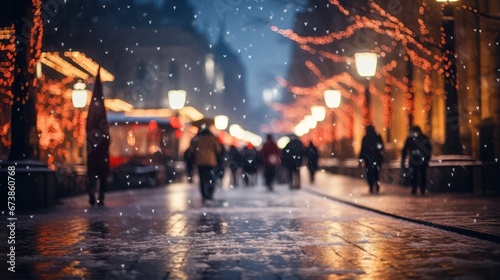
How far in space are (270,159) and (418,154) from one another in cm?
948

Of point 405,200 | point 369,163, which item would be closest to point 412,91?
point 369,163

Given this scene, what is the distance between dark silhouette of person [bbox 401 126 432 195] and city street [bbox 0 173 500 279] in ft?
18.4

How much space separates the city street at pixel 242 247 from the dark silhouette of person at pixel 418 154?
5.61 meters

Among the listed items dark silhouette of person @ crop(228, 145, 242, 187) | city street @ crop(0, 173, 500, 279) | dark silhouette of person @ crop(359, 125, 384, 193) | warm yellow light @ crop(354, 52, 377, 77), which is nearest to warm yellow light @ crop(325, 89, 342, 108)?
dark silhouette of person @ crop(228, 145, 242, 187)

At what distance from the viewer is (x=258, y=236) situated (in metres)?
12.6

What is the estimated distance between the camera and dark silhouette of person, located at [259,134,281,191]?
31219mm

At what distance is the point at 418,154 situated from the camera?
74.9ft

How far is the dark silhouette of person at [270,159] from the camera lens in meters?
31.2

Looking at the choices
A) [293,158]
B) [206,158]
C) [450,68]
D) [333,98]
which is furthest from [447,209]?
[333,98]

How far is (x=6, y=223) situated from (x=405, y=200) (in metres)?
9.25

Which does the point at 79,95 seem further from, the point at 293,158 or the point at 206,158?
the point at 206,158

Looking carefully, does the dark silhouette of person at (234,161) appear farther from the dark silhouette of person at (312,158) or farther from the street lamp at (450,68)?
the street lamp at (450,68)

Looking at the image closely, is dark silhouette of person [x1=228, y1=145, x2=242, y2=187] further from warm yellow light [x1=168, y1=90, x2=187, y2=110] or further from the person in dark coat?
the person in dark coat

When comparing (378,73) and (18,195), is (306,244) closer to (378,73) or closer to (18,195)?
(18,195)
